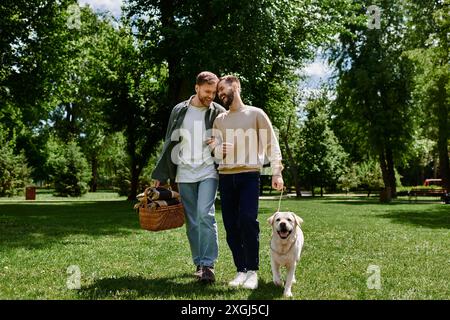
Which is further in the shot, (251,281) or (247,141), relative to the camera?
(247,141)

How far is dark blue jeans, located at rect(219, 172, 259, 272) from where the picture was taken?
20.1ft

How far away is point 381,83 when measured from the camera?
40156 millimetres

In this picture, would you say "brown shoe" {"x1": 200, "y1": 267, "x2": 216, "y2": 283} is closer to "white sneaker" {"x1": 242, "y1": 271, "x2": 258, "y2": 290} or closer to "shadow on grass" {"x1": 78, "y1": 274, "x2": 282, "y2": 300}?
"shadow on grass" {"x1": 78, "y1": 274, "x2": 282, "y2": 300}

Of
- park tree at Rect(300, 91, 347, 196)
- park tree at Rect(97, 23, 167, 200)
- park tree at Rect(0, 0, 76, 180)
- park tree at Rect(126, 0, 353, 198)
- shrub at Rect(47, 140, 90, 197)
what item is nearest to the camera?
park tree at Rect(126, 0, 353, 198)

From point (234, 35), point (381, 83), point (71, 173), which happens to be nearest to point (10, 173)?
point (71, 173)

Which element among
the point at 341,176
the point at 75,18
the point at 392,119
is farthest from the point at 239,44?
the point at 341,176

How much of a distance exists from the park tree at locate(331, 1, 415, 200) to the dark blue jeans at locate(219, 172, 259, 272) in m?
35.2

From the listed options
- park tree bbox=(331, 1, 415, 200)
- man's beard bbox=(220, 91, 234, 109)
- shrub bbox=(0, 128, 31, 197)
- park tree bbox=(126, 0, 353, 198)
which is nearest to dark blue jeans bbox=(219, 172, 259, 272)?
man's beard bbox=(220, 91, 234, 109)

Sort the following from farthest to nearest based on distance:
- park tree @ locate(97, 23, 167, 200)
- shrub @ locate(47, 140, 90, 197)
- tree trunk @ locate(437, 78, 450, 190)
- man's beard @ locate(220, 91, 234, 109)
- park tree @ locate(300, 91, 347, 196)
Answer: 1. park tree @ locate(300, 91, 347, 196)
2. shrub @ locate(47, 140, 90, 197)
3. tree trunk @ locate(437, 78, 450, 190)
4. park tree @ locate(97, 23, 167, 200)
5. man's beard @ locate(220, 91, 234, 109)

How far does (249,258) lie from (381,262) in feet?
10.5

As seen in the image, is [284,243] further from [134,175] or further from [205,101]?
[134,175]

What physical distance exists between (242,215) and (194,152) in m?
1.03

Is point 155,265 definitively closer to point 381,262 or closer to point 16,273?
point 16,273

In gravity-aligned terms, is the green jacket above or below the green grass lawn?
above
